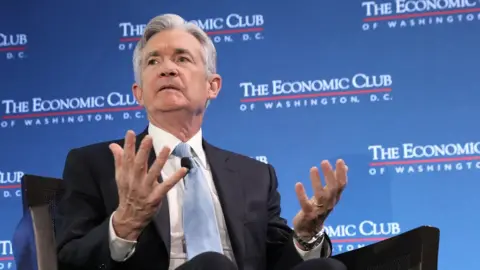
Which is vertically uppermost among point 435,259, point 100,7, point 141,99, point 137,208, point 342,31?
point 100,7

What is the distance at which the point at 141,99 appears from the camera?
99.1 inches

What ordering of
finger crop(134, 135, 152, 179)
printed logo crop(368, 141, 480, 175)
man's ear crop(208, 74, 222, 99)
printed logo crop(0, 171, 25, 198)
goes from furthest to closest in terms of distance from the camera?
1. printed logo crop(0, 171, 25, 198)
2. printed logo crop(368, 141, 480, 175)
3. man's ear crop(208, 74, 222, 99)
4. finger crop(134, 135, 152, 179)

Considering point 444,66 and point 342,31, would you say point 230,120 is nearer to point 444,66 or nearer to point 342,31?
point 342,31

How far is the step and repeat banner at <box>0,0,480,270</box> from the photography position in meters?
3.16

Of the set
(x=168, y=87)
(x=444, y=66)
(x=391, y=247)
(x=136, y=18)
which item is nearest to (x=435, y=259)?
(x=391, y=247)

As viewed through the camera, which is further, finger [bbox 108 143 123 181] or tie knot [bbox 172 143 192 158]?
A: tie knot [bbox 172 143 192 158]

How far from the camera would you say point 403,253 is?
196cm

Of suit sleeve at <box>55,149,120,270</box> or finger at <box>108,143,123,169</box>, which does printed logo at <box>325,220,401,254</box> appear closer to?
suit sleeve at <box>55,149,120,270</box>

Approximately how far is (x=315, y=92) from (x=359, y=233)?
2.06 feet

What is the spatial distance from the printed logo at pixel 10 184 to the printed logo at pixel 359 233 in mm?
1370

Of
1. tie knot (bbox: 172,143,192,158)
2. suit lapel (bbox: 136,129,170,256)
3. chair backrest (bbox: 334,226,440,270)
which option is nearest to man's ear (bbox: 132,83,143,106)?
tie knot (bbox: 172,143,192,158)

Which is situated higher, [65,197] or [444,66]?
[444,66]

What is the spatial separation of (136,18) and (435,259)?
6.76 feet

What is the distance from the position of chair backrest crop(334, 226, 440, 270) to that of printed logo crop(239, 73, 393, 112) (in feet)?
4.12
